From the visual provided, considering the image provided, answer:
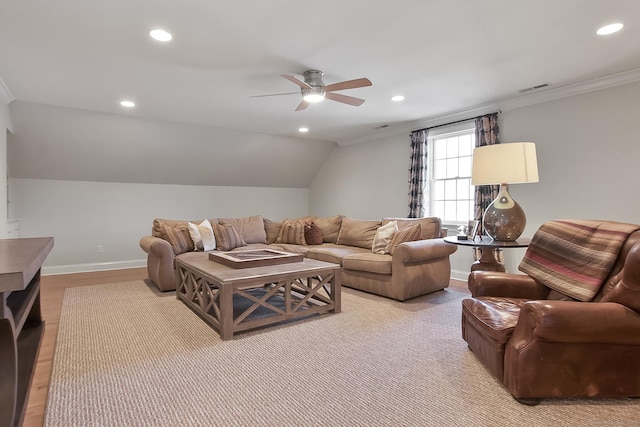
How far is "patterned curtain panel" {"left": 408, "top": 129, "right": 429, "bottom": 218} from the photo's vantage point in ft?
17.8

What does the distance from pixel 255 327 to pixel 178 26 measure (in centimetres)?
242

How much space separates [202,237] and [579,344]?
4.11 metres

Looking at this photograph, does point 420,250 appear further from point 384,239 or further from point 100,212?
point 100,212

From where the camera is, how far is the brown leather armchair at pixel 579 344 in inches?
69.8

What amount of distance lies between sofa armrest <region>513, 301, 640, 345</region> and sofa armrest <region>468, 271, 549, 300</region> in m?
0.68

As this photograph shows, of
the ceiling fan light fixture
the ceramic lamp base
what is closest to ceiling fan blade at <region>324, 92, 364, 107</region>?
the ceiling fan light fixture

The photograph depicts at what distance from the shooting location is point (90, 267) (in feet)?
18.7

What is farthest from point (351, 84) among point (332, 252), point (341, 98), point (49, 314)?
point (49, 314)

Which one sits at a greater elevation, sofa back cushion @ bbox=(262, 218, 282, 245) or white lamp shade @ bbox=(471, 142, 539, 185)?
white lamp shade @ bbox=(471, 142, 539, 185)

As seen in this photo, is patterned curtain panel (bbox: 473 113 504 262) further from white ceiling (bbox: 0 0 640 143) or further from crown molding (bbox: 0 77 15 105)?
crown molding (bbox: 0 77 15 105)

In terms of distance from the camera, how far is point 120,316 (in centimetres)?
330

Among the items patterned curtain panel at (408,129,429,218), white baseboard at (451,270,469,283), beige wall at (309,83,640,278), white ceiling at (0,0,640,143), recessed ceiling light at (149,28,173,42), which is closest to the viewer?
white ceiling at (0,0,640,143)

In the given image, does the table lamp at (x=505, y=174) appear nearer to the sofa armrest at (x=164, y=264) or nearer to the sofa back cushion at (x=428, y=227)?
the sofa back cushion at (x=428, y=227)

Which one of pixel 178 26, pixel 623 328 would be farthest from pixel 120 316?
pixel 623 328
